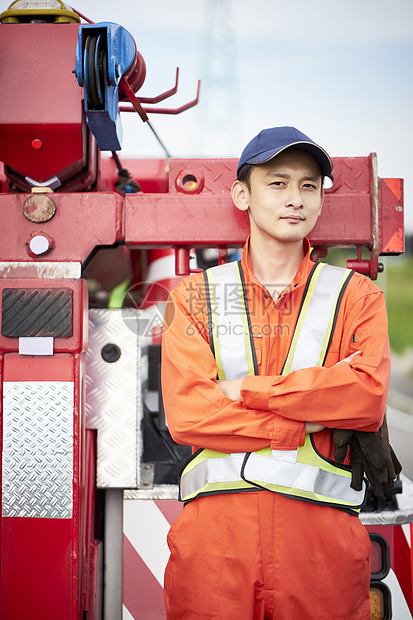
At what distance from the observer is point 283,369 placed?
149cm

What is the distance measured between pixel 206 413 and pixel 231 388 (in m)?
0.10

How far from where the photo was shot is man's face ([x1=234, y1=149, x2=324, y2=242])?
1.54m

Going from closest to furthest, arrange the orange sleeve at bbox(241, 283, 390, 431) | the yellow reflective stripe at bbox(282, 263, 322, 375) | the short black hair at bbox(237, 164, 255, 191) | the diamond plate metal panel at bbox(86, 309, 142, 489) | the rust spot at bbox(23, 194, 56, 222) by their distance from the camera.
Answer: the orange sleeve at bbox(241, 283, 390, 431), the yellow reflective stripe at bbox(282, 263, 322, 375), the short black hair at bbox(237, 164, 255, 191), the rust spot at bbox(23, 194, 56, 222), the diamond plate metal panel at bbox(86, 309, 142, 489)

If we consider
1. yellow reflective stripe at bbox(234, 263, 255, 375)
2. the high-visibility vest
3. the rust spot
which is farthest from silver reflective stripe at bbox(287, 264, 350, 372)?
the rust spot

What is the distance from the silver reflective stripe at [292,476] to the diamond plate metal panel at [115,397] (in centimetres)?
62

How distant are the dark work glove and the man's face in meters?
0.57

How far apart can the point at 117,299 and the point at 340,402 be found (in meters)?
1.62

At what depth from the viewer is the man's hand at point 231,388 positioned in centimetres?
143

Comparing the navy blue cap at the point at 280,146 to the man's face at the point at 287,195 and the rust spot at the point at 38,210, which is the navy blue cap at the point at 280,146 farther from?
the rust spot at the point at 38,210

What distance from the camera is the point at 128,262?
261cm

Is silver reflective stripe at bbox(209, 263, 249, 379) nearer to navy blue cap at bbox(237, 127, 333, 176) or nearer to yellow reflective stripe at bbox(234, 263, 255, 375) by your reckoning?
yellow reflective stripe at bbox(234, 263, 255, 375)

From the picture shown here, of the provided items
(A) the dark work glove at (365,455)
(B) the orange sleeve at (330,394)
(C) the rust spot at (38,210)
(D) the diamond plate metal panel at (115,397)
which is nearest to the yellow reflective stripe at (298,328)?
(B) the orange sleeve at (330,394)

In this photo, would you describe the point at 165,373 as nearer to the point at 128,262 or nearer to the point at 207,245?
the point at 207,245

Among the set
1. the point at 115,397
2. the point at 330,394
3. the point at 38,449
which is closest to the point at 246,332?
the point at 330,394
